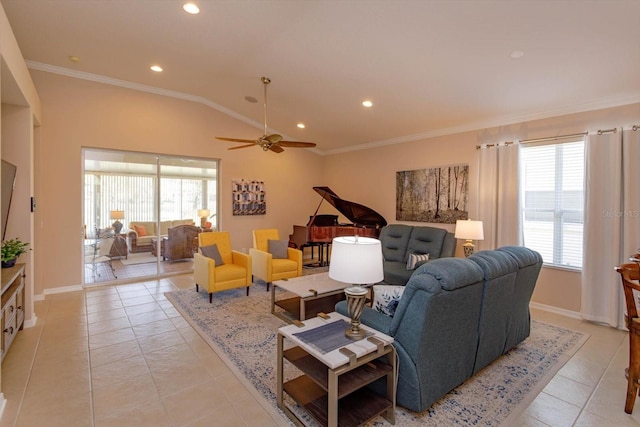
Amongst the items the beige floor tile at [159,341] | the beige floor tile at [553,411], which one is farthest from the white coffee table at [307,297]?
the beige floor tile at [553,411]

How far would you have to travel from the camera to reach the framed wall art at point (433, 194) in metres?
5.25

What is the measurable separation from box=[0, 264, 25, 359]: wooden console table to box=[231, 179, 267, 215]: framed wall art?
12.2 ft

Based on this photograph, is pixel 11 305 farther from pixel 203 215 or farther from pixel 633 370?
pixel 633 370

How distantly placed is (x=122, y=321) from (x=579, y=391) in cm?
484

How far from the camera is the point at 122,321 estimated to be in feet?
12.7

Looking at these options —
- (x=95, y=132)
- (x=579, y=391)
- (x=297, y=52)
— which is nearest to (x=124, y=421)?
(x=579, y=391)

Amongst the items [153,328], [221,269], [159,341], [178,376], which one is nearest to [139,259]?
A: [221,269]

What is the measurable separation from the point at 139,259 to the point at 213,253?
2.00 metres

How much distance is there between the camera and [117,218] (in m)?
5.55

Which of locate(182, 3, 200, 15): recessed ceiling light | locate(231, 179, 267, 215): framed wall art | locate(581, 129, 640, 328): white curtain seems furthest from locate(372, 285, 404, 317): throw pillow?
locate(231, 179, 267, 215): framed wall art

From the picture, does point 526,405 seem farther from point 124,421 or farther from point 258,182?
point 258,182

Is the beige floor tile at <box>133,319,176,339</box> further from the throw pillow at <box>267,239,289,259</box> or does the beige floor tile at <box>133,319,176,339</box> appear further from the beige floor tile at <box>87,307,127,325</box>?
the throw pillow at <box>267,239,289,259</box>

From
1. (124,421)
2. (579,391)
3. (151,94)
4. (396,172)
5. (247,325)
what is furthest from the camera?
(396,172)

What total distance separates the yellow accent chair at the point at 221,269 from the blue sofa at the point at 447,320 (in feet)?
8.45
